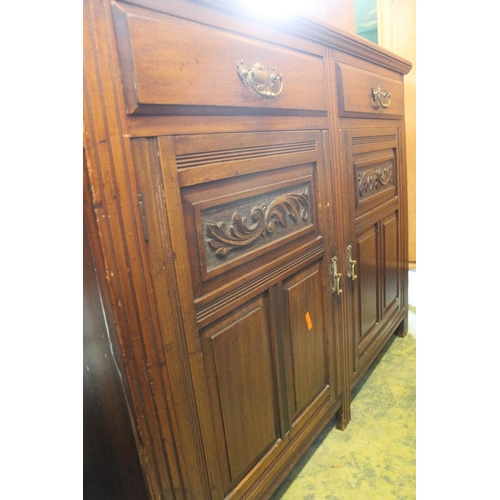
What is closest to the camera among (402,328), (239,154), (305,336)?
(239,154)

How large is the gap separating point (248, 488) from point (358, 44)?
1089 millimetres

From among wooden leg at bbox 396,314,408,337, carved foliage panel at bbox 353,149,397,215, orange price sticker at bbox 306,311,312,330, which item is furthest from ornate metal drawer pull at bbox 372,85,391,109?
wooden leg at bbox 396,314,408,337

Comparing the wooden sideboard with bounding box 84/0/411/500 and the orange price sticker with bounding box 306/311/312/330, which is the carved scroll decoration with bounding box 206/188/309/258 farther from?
the orange price sticker with bounding box 306/311/312/330

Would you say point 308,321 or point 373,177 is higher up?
point 373,177

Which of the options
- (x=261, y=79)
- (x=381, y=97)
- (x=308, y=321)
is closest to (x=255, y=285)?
(x=308, y=321)

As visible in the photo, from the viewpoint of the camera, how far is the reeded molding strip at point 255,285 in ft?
2.06

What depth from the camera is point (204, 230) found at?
0.61 m

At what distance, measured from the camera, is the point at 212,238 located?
62cm

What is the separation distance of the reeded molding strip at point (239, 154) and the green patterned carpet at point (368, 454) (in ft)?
2.74

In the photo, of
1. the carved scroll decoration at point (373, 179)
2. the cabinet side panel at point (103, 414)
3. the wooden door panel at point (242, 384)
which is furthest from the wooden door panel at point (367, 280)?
the cabinet side panel at point (103, 414)

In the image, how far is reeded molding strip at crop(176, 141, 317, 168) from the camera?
56 centimetres

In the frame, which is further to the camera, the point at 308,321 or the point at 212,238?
the point at 308,321

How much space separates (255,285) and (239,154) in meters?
0.25

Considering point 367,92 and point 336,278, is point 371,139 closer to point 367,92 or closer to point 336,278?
point 367,92
